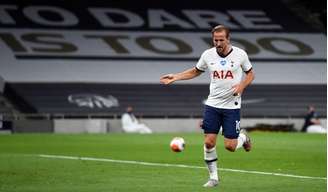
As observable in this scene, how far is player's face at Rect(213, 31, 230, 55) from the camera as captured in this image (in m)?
11.9

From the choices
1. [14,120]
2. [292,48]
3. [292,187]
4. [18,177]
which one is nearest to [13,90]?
[14,120]

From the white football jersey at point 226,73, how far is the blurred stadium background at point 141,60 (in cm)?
2781

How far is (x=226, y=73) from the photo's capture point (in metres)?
12.2

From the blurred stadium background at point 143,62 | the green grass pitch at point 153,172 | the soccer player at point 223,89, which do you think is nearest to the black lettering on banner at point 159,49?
the blurred stadium background at point 143,62

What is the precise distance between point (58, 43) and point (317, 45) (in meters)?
14.1

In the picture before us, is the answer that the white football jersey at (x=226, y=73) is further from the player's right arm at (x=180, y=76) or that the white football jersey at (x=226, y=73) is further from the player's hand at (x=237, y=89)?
the player's right arm at (x=180, y=76)

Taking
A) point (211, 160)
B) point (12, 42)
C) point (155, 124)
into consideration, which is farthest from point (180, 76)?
point (12, 42)

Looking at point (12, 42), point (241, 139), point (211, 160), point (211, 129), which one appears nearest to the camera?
point (211, 129)

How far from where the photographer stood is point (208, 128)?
1240cm

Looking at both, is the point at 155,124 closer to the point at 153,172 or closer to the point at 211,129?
the point at 153,172

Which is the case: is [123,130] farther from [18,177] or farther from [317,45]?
[18,177]

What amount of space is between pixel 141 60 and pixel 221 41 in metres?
34.6

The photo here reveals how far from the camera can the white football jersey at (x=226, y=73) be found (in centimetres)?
1217

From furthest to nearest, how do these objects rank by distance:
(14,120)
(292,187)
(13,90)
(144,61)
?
(144,61), (13,90), (14,120), (292,187)
